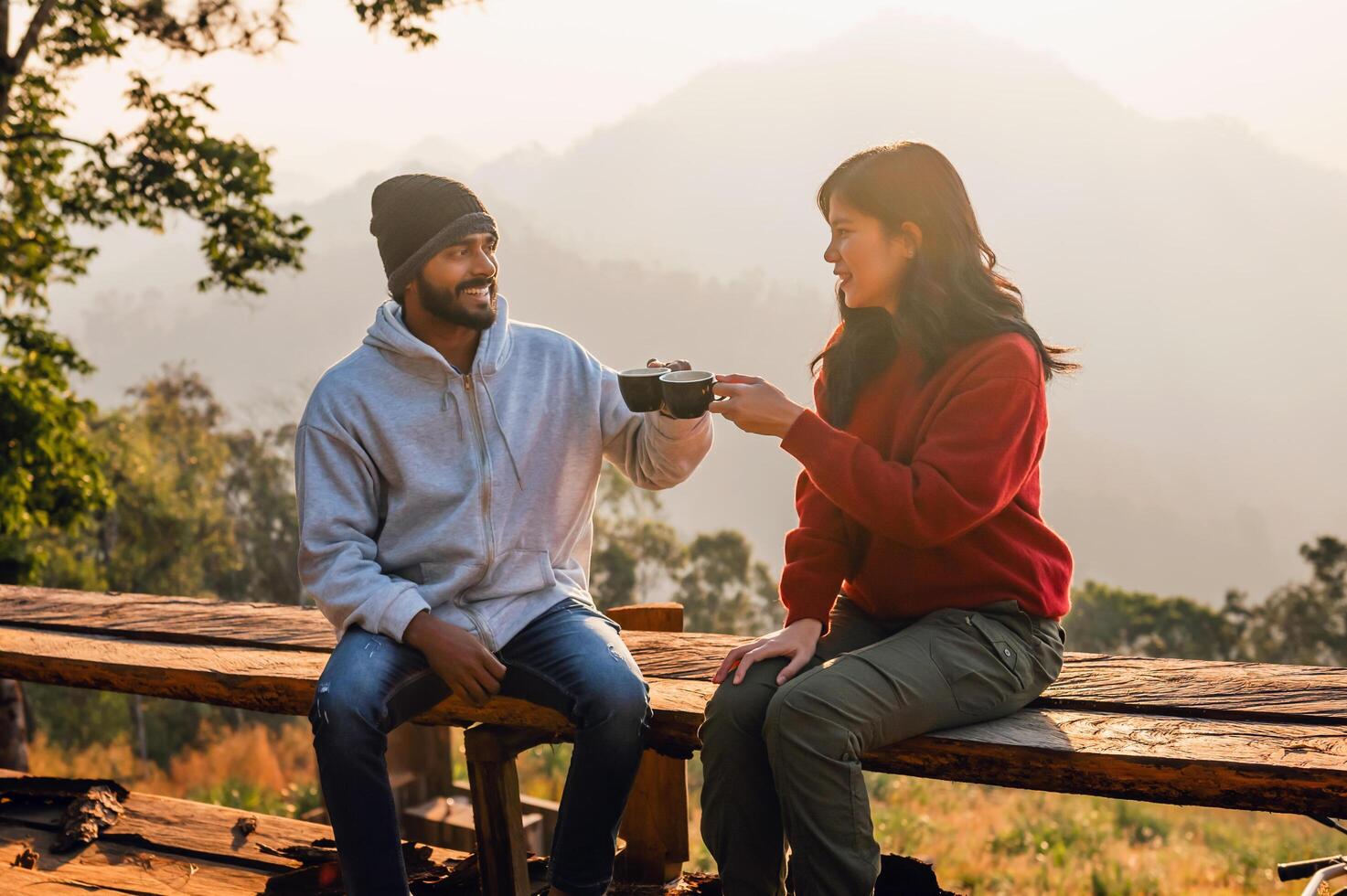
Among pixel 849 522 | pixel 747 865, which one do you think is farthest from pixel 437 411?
pixel 747 865

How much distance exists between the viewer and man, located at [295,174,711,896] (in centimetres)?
270

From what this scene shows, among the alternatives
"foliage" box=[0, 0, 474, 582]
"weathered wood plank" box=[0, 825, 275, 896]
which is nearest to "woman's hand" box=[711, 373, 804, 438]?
"weathered wood plank" box=[0, 825, 275, 896]

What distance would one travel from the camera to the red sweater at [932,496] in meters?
2.54

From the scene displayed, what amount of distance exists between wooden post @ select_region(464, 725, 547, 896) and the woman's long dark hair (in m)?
1.39

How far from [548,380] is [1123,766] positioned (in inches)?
63.3

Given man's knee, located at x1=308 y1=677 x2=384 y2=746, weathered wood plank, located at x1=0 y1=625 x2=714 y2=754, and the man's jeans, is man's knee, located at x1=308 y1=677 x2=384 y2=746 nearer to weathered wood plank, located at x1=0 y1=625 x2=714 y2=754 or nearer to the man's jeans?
the man's jeans

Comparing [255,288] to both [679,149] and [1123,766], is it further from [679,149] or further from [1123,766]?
[679,149]

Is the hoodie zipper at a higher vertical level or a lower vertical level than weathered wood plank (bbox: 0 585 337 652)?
higher

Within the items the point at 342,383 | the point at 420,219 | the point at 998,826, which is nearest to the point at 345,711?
the point at 342,383

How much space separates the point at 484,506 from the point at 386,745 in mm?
597

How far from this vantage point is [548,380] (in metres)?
3.14

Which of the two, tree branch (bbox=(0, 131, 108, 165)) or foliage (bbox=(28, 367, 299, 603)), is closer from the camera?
tree branch (bbox=(0, 131, 108, 165))

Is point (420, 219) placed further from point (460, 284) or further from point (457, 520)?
point (457, 520)

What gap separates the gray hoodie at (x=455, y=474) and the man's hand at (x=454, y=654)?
0.06 metres
